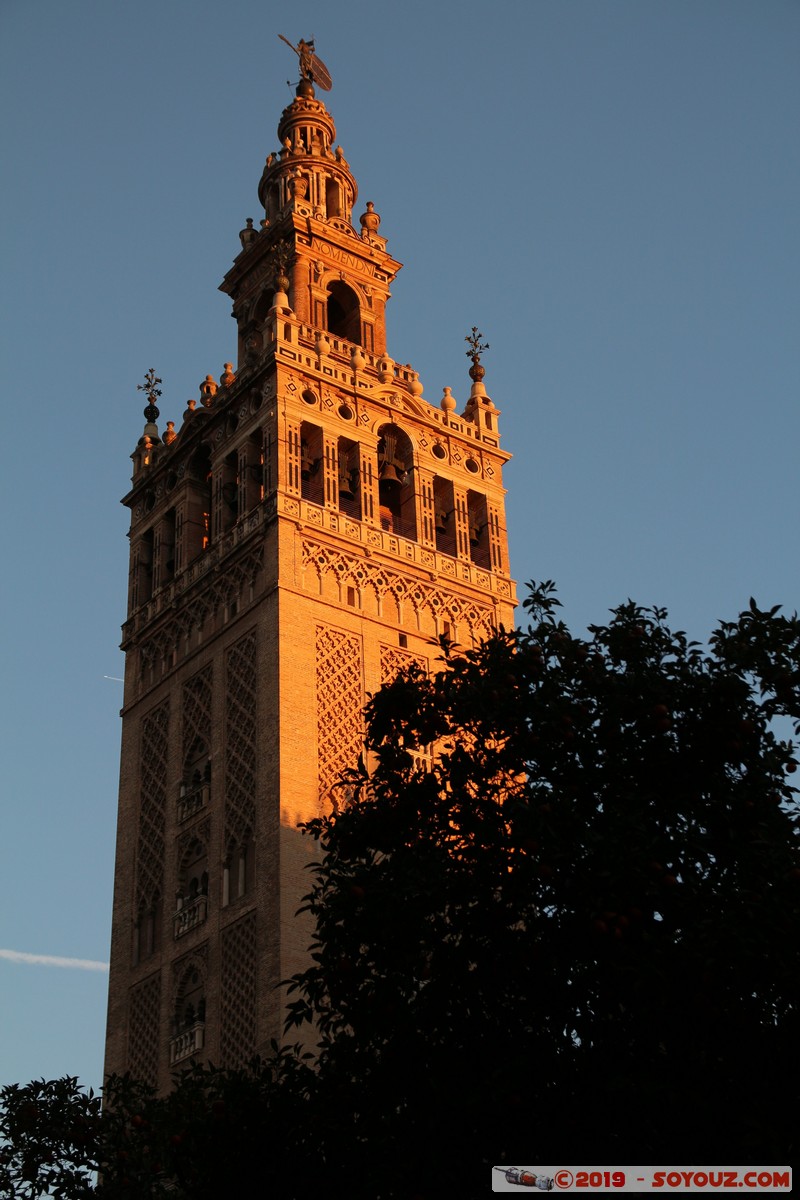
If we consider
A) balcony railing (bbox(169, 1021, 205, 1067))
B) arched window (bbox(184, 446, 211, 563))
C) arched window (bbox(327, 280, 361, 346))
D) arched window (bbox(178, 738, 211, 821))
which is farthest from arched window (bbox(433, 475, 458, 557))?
balcony railing (bbox(169, 1021, 205, 1067))

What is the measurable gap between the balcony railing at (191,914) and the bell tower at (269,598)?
2.8 inches

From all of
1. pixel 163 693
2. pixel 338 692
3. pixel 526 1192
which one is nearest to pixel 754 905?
pixel 526 1192

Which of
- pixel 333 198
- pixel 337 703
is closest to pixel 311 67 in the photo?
pixel 333 198

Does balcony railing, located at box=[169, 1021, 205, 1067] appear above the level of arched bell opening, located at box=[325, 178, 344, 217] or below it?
below

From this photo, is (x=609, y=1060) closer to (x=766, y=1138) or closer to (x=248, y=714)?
(x=766, y=1138)

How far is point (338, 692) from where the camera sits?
37469 mm

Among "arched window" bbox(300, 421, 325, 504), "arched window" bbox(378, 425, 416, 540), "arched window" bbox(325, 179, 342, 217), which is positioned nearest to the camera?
"arched window" bbox(300, 421, 325, 504)

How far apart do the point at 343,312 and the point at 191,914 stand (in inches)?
774

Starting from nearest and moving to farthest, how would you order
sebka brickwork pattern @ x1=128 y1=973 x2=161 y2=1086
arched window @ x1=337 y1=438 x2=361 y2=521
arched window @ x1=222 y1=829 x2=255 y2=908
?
arched window @ x1=222 y1=829 x2=255 y2=908 < sebka brickwork pattern @ x1=128 y1=973 x2=161 y2=1086 < arched window @ x1=337 y1=438 x2=361 y2=521

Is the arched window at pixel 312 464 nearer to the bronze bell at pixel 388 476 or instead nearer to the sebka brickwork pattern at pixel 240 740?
the bronze bell at pixel 388 476

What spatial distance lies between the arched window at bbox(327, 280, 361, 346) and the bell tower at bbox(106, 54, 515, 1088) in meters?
0.07

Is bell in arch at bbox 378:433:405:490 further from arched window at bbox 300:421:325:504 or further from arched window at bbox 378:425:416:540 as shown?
arched window at bbox 300:421:325:504

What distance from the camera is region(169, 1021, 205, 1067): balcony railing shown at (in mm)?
34719

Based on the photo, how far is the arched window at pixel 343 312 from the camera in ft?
157
